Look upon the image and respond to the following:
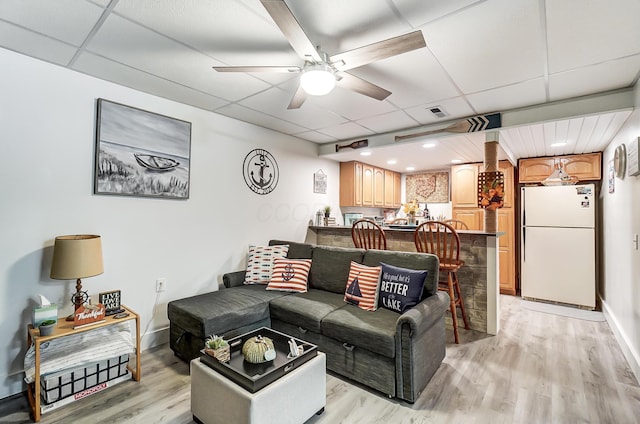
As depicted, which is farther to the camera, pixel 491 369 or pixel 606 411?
pixel 491 369

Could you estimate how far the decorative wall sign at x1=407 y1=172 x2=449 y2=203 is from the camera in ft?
19.9

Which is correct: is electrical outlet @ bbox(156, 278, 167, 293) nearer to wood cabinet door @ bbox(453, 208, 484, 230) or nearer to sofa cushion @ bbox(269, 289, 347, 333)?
sofa cushion @ bbox(269, 289, 347, 333)

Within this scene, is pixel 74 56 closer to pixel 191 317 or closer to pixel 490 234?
pixel 191 317

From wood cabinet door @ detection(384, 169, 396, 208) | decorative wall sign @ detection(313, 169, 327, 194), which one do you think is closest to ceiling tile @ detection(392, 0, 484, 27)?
decorative wall sign @ detection(313, 169, 327, 194)

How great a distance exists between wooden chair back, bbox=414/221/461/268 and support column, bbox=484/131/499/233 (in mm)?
416

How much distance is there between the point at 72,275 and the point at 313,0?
7.57 ft

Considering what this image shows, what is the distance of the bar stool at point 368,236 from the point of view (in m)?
3.56

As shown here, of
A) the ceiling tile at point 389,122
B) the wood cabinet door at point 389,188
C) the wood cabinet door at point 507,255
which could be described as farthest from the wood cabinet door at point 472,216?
the ceiling tile at point 389,122

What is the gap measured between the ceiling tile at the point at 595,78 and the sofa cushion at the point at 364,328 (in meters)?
2.28

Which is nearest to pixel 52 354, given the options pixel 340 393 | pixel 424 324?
pixel 340 393

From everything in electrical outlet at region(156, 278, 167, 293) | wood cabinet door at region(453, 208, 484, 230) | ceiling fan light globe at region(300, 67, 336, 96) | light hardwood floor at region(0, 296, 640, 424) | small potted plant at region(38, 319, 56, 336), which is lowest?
light hardwood floor at region(0, 296, 640, 424)

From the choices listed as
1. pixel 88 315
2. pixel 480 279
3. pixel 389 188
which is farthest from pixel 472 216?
pixel 88 315

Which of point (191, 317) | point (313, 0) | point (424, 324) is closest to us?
point (313, 0)

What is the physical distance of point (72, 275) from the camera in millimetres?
2055
